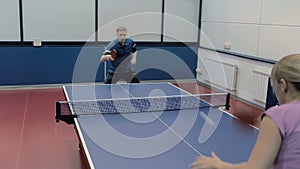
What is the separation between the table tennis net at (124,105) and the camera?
10.9 ft

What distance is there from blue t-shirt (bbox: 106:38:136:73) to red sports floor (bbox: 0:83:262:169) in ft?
4.05

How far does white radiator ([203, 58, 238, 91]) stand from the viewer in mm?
6773

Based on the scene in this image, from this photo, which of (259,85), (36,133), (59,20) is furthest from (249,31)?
(36,133)

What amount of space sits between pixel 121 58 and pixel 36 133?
1.82 meters

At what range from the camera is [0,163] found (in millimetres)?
3725

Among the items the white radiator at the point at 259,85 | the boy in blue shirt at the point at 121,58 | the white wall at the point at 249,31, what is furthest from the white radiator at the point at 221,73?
the boy in blue shirt at the point at 121,58

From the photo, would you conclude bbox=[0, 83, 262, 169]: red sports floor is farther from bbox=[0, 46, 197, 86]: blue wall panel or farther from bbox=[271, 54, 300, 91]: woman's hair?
bbox=[271, 54, 300, 91]: woman's hair

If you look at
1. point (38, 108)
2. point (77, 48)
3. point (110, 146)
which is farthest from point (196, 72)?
point (110, 146)

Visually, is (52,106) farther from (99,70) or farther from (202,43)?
(202,43)

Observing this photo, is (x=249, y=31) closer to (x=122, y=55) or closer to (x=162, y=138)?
(x=122, y=55)

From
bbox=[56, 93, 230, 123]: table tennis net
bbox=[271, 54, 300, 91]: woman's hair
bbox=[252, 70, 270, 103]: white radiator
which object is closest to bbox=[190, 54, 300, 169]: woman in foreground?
bbox=[271, 54, 300, 91]: woman's hair

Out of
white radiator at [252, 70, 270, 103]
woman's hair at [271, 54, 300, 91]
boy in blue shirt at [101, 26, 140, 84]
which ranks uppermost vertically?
woman's hair at [271, 54, 300, 91]

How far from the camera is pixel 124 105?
3.56 m

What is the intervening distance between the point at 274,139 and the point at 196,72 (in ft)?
24.0
